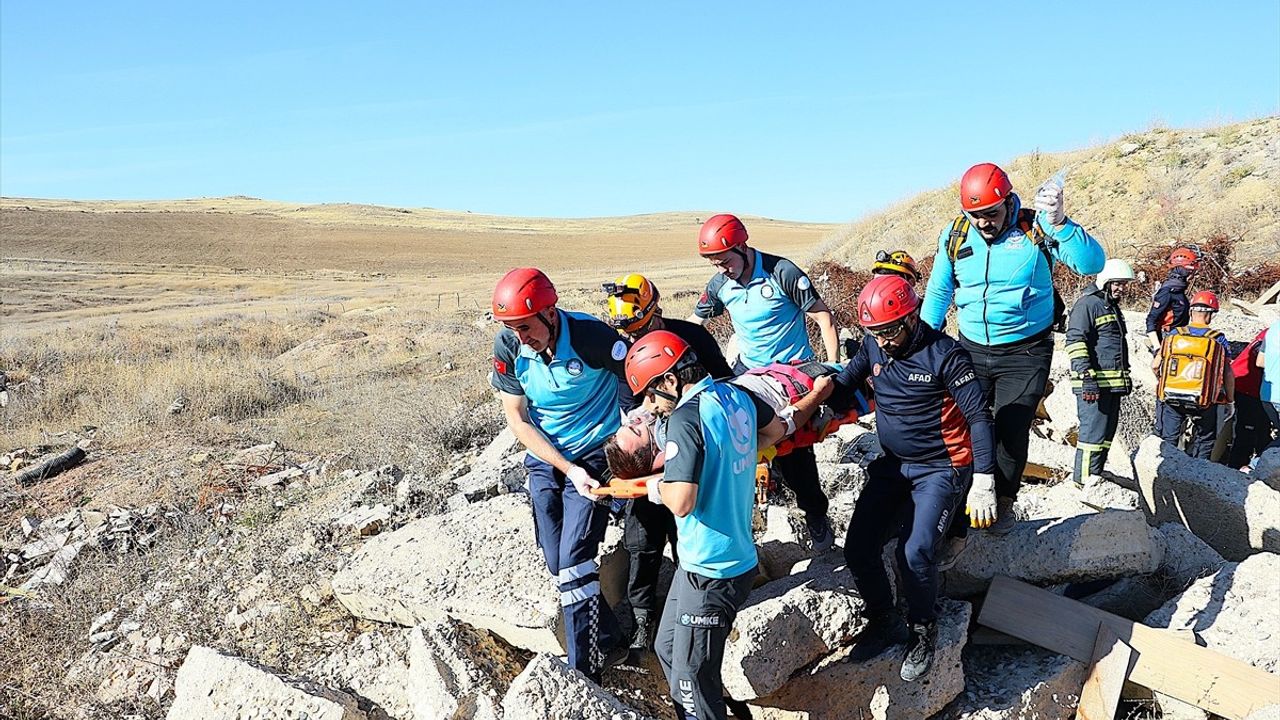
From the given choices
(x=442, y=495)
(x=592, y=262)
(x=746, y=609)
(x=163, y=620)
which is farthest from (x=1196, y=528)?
(x=592, y=262)

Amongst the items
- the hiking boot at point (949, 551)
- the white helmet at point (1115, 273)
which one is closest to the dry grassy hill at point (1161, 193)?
the white helmet at point (1115, 273)

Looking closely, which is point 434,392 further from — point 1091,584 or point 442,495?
point 1091,584

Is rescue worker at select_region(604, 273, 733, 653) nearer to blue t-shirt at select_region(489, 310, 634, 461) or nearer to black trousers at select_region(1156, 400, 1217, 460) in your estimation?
blue t-shirt at select_region(489, 310, 634, 461)

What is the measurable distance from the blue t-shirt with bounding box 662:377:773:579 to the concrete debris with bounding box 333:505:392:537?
12.0ft

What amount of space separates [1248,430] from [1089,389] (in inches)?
90.0

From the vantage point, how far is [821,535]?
4.86m

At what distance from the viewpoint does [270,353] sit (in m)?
17.5

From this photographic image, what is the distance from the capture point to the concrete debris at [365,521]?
6.53m

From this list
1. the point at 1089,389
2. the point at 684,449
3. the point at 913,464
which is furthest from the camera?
the point at 1089,389

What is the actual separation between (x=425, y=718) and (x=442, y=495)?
3.08 metres

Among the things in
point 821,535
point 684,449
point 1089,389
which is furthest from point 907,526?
point 1089,389

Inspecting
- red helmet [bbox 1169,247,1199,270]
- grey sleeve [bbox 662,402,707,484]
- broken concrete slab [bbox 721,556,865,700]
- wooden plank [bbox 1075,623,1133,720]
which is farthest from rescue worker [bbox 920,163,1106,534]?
red helmet [bbox 1169,247,1199,270]

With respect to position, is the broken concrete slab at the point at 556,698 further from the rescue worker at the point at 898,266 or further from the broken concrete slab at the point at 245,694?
the rescue worker at the point at 898,266

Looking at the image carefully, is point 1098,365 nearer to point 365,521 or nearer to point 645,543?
point 645,543
